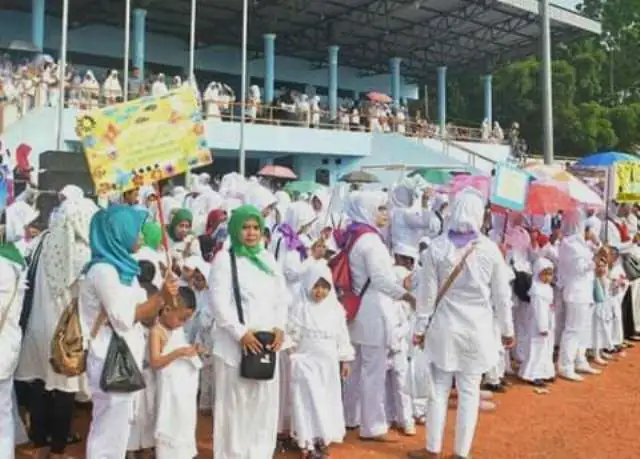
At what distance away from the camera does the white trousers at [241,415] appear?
A: 4.38 m

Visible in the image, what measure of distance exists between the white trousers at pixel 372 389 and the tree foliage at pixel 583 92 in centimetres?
2890

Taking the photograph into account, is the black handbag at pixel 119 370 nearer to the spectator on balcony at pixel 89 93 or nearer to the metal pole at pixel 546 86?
the metal pole at pixel 546 86

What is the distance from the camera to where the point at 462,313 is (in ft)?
16.4

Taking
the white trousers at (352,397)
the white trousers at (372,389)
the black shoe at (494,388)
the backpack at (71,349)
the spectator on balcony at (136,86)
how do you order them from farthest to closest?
the spectator on balcony at (136,86) → the black shoe at (494,388) → the white trousers at (352,397) → the white trousers at (372,389) → the backpack at (71,349)

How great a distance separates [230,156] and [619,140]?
67.0 ft

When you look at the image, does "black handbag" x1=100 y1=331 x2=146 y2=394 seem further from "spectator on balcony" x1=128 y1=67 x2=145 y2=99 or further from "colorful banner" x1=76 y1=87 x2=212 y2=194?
"spectator on balcony" x1=128 y1=67 x2=145 y2=99

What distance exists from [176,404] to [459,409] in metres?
1.74

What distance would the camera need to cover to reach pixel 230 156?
22.3 metres

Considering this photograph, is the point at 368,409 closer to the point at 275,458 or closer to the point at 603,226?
the point at 275,458

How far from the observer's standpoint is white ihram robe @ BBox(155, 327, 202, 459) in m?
4.43

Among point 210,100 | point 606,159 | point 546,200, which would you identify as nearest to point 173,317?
point 546,200

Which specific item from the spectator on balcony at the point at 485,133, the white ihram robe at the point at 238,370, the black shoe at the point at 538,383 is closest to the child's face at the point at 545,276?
the black shoe at the point at 538,383

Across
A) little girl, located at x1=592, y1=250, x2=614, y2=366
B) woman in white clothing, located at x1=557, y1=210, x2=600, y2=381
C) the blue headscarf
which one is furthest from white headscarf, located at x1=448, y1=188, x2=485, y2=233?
little girl, located at x1=592, y1=250, x2=614, y2=366

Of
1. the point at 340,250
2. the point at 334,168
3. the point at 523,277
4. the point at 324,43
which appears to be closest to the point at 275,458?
the point at 340,250
